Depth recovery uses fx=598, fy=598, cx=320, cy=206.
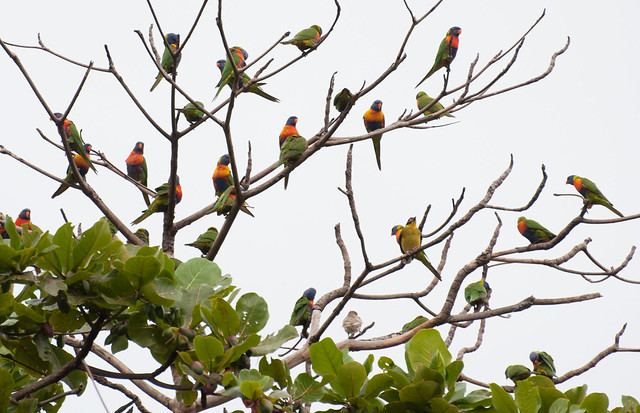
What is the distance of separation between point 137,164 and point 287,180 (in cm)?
291

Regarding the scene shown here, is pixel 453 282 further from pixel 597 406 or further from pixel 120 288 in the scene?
pixel 120 288

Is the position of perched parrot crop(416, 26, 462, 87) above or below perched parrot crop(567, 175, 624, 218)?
above

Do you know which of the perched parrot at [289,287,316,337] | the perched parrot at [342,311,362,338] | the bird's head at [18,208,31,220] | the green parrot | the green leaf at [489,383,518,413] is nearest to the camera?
the green leaf at [489,383,518,413]

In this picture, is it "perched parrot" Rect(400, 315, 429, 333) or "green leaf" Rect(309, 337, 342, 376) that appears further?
"perched parrot" Rect(400, 315, 429, 333)

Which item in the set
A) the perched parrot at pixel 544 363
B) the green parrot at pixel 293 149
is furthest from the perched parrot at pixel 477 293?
the green parrot at pixel 293 149

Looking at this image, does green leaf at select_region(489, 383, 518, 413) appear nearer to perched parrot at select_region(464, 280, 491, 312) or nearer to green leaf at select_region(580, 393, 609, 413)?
green leaf at select_region(580, 393, 609, 413)

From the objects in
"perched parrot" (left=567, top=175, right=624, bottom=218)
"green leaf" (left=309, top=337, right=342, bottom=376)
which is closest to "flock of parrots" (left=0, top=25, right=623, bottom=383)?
"perched parrot" (left=567, top=175, right=624, bottom=218)

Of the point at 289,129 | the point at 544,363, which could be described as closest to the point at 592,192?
the point at 544,363

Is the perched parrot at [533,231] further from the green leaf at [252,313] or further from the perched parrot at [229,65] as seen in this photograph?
the green leaf at [252,313]

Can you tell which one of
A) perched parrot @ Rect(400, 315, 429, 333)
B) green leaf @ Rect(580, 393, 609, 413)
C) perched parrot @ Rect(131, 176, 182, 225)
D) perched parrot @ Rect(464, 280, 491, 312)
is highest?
perched parrot @ Rect(131, 176, 182, 225)

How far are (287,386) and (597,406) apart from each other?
0.76 metres

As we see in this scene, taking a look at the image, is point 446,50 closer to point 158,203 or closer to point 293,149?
point 293,149

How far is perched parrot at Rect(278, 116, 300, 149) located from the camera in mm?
6025

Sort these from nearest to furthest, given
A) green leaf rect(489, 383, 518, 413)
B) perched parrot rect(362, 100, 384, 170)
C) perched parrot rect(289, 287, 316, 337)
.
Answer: green leaf rect(489, 383, 518, 413)
perched parrot rect(289, 287, 316, 337)
perched parrot rect(362, 100, 384, 170)
